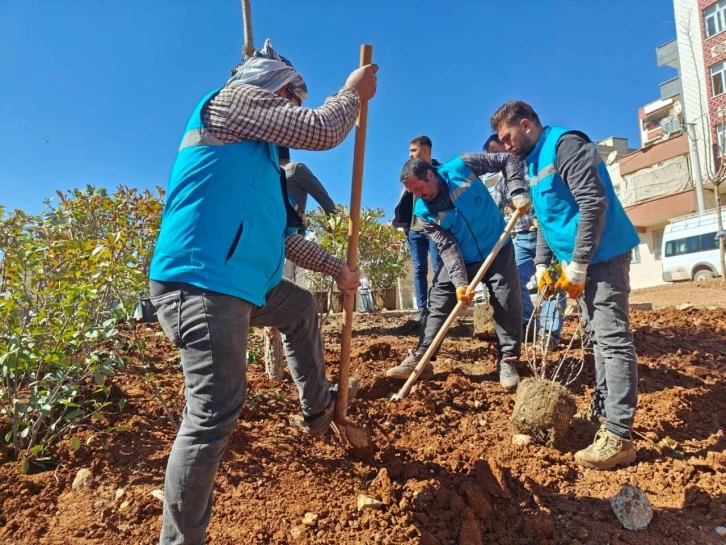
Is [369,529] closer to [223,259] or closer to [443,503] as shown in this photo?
[443,503]

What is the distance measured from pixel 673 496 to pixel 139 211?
10.4 ft

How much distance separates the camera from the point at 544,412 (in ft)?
8.63

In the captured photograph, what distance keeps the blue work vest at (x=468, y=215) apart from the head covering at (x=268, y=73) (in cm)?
202

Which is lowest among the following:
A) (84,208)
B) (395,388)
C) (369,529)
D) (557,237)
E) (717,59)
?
(369,529)

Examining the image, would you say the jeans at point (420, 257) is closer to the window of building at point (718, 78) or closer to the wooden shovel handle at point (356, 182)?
the wooden shovel handle at point (356, 182)

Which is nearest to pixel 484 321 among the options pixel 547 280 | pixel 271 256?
pixel 547 280

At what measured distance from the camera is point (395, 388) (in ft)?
11.3

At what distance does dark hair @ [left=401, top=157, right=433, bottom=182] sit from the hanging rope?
1.26 meters

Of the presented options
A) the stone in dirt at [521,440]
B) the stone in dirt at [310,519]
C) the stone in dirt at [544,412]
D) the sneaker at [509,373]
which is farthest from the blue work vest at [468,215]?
the stone in dirt at [310,519]

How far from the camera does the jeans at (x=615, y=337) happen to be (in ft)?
8.18

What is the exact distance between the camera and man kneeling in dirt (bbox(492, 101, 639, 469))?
8.14ft

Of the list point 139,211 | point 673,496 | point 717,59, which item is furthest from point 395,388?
point 717,59

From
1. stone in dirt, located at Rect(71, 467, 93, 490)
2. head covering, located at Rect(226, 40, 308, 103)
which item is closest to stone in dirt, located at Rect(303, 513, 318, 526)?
stone in dirt, located at Rect(71, 467, 93, 490)

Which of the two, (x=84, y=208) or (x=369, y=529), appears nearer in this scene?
(x=369, y=529)
